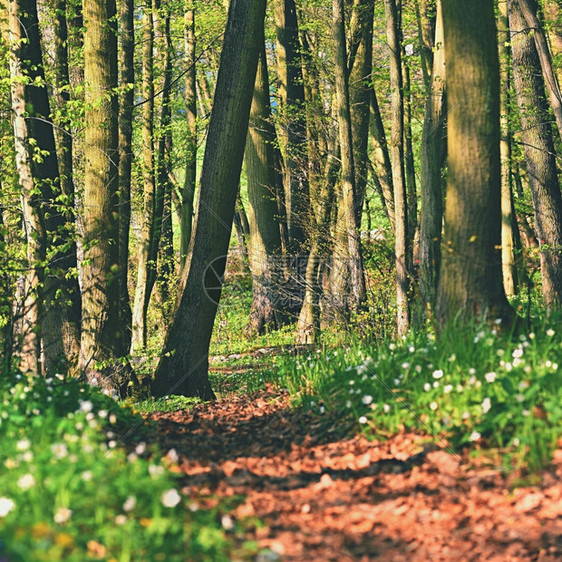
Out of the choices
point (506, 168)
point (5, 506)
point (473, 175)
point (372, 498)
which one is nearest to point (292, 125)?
point (506, 168)

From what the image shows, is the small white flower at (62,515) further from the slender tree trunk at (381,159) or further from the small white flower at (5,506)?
the slender tree trunk at (381,159)

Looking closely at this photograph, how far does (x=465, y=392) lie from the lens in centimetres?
517

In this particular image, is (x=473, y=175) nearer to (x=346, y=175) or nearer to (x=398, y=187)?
(x=398, y=187)

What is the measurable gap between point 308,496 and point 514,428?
56.4 inches

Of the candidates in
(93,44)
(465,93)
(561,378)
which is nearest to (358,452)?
(561,378)

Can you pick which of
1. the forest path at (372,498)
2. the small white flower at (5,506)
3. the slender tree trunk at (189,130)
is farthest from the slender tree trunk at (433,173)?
the small white flower at (5,506)

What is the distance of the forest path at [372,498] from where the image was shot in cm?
385

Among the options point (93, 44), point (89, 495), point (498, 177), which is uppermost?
point (93, 44)

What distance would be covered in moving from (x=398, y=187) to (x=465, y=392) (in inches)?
346

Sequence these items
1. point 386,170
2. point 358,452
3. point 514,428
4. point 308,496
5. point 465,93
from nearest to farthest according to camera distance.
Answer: point 308,496
point 514,428
point 358,452
point 465,93
point 386,170

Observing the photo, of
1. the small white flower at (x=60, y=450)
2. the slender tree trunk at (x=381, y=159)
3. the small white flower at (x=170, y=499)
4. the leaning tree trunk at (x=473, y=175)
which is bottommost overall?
the small white flower at (x=170, y=499)

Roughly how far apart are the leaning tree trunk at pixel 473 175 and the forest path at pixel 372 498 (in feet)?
5.55

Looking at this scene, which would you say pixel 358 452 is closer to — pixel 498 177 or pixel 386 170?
pixel 498 177

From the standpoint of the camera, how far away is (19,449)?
4004 millimetres
